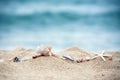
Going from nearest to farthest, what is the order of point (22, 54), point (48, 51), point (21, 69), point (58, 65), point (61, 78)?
point (61, 78), point (21, 69), point (58, 65), point (48, 51), point (22, 54)

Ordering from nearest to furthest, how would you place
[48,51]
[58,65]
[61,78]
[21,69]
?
[61,78]
[21,69]
[58,65]
[48,51]

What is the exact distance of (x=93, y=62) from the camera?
8336 millimetres

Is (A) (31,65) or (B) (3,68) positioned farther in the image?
(A) (31,65)

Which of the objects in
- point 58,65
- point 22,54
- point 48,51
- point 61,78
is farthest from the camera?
point 22,54

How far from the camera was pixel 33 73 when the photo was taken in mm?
6801

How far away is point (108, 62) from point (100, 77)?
1602 mm

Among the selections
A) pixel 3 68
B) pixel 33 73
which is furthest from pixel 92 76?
pixel 3 68

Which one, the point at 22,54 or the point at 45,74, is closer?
the point at 45,74

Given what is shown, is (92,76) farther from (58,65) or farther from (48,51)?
(48,51)

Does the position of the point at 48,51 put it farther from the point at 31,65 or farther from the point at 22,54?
the point at 22,54

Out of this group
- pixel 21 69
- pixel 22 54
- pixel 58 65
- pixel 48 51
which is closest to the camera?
pixel 21 69

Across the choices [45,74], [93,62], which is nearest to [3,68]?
[45,74]

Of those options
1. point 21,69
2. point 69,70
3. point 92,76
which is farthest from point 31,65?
point 92,76

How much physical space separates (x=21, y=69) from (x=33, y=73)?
43 centimetres
